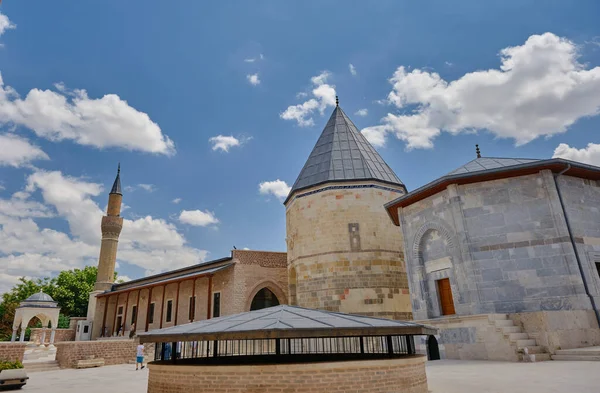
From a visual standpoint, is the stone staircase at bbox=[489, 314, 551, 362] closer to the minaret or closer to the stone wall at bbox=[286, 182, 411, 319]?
the stone wall at bbox=[286, 182, 411, 319]

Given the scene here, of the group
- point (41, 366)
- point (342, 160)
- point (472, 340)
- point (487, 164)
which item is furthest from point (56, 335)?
point (487, 164)

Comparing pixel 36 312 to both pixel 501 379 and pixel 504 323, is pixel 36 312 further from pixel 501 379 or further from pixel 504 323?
pixel 501 379

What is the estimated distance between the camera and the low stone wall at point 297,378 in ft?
16.6

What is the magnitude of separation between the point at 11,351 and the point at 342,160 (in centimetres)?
1401

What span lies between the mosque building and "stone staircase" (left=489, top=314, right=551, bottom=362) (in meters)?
0.03

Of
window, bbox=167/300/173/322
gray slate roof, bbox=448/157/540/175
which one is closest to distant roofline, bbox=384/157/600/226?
gray slate roof, bbox=448/157/540/175

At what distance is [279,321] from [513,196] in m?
8.92

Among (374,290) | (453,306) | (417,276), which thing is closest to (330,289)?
(374,290)

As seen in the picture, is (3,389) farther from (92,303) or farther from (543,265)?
(92,303)

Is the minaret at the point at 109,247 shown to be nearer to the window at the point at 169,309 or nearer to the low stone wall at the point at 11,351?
the window at the point at 169,309

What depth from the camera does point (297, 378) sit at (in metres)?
5.09

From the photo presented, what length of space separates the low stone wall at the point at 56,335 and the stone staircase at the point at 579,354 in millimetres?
28000

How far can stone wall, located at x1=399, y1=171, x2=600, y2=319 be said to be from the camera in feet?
34.1

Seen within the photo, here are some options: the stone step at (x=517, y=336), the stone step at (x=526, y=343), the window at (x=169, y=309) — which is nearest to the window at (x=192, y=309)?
the window at (x=169, y=309)
